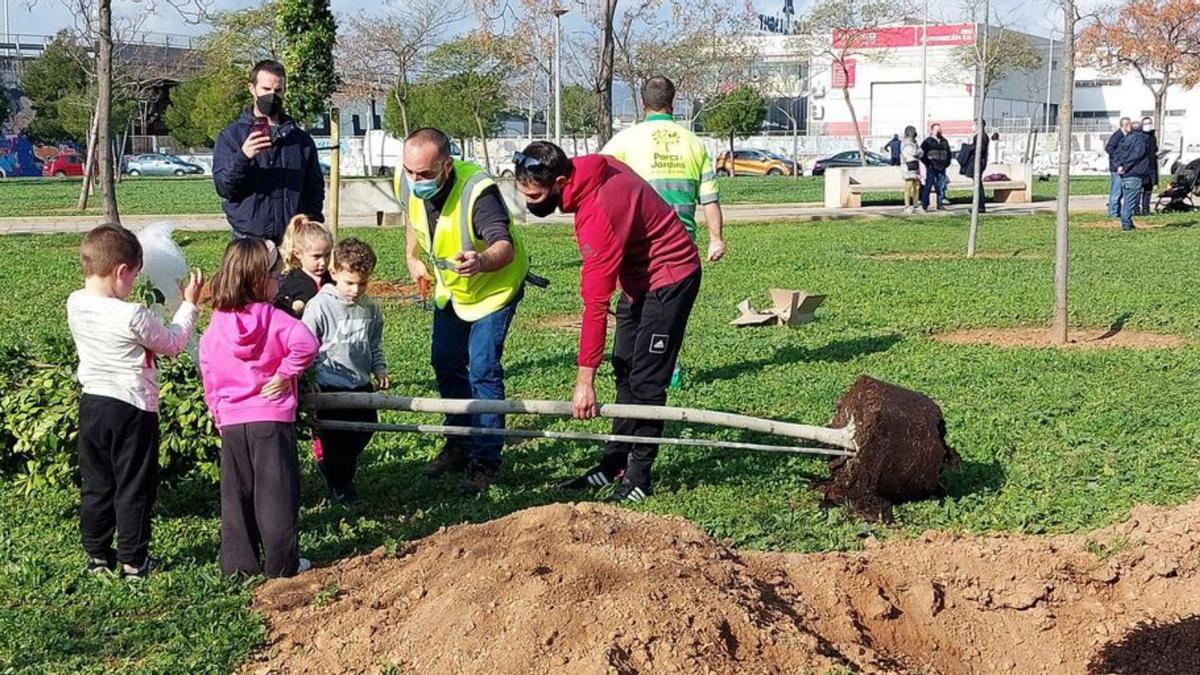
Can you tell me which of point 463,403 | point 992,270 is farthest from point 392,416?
point 992,270

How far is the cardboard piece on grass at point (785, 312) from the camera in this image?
10812 mm

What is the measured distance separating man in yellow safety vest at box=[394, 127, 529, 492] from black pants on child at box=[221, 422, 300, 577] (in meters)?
1.32

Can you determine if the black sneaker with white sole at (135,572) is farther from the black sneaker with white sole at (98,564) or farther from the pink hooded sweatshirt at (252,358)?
the pink hooded sweatshirt at (252,358)

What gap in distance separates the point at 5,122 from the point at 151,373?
7163cm

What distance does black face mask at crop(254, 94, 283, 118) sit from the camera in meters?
6.45

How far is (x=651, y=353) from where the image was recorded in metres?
5.91

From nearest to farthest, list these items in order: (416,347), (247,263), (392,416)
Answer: (247,263), (392,416), (416,347)

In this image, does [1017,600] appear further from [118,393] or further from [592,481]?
[118,393]

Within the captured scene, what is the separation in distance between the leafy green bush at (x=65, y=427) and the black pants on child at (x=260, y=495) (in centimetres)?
45

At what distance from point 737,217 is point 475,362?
19570 millimetres

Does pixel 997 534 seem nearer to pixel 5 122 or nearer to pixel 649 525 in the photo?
pixel 649 525

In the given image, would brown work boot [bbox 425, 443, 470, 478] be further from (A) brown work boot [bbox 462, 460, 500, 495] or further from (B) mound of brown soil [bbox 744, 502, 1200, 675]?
(B) mound of brown soil [bbox 744, 502, 1200, 675]

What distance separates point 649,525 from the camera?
15.3ft

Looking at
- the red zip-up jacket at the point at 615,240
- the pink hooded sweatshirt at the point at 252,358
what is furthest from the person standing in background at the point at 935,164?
the pink hooded sweatshirt at the point at 252,358
